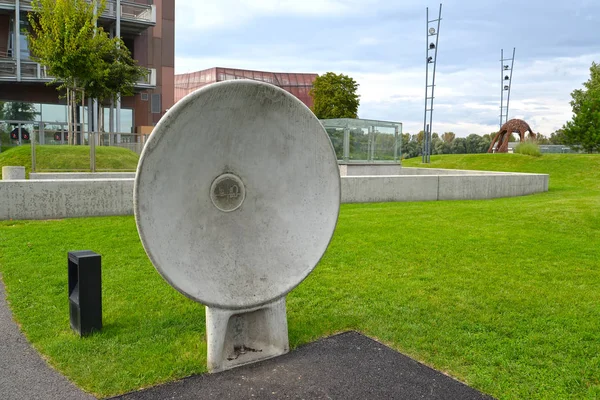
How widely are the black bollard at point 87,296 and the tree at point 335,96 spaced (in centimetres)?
3981

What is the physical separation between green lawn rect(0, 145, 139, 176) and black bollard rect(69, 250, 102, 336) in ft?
41.5

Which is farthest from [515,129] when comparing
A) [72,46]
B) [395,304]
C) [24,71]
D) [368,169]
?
[395,304]

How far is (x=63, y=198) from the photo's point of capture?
34.6 feet

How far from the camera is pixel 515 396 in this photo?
355 centimetres

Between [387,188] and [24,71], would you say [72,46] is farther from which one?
[387,188]

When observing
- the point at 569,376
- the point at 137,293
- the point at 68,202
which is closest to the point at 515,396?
the point at 569,376

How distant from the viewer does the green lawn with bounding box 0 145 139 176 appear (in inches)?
650

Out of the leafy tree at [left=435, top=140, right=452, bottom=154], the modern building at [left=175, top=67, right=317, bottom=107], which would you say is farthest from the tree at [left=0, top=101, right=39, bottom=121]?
the leafy tree at [left=435, top=140, right=452, bottom=154]

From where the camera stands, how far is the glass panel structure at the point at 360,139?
20.5 m

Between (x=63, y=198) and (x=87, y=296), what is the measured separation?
6777mm

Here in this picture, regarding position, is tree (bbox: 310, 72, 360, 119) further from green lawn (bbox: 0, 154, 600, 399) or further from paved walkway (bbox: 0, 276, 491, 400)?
paved walkway (bbox: 0, 276, 491, 400)

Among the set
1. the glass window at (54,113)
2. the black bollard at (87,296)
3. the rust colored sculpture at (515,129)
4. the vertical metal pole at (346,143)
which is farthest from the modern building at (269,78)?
the black bollard at (87,296)

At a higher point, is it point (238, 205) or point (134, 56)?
point (134, 56)

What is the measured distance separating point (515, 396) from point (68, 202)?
9.54 meters
